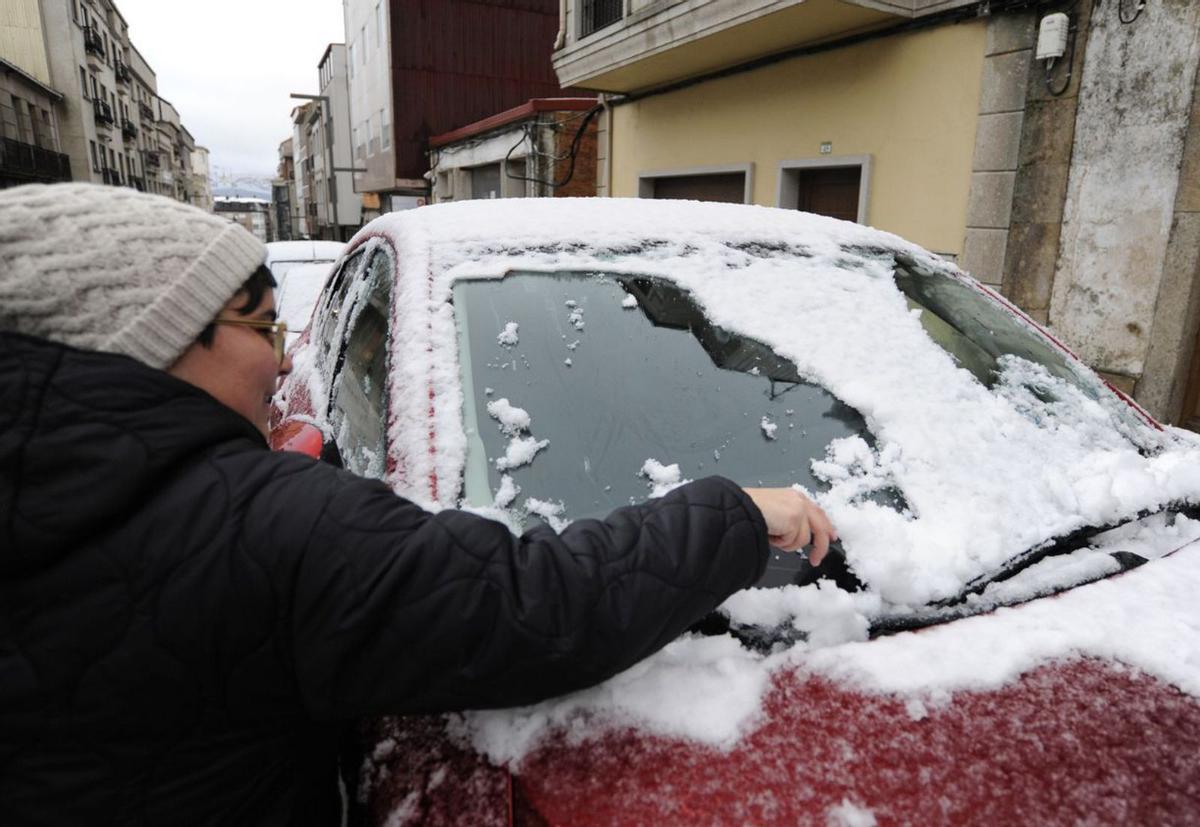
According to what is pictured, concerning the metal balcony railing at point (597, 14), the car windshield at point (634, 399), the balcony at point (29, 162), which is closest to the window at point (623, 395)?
the car windshield at point (634, 399)

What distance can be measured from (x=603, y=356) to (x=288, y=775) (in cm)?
95

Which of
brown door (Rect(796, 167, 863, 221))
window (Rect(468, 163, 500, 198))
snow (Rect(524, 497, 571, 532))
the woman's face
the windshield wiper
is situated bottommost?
the windshield wiper

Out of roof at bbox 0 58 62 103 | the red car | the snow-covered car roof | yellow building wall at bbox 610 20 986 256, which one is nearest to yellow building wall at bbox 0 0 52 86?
roof at bbox 0 58 62 103

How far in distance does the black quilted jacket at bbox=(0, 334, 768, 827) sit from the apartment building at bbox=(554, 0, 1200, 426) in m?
5.32

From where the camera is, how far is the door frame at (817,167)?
21.7 ft

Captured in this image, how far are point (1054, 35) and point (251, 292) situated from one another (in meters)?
5.83

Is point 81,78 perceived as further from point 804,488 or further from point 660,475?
point 804,488

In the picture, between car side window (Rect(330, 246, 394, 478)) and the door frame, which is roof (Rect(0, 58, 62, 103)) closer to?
the door frame

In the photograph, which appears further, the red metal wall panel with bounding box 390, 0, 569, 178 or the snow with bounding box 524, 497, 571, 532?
the red metal wall panel with bounding box 390, 0, 569, 178

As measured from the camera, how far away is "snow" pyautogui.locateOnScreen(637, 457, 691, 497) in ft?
4.40

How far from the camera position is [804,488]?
54.1 inches

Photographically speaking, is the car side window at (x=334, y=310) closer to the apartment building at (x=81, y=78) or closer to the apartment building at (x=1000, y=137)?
the apartment building at (x=1000, y=137)

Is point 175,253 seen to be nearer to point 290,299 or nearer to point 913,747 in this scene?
point 913,747

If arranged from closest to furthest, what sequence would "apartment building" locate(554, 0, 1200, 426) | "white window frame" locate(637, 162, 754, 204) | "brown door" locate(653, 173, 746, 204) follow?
"apartment building" locate(554, 0, 1200, 426) → "white window frame" locate(637, 162, 754, 204) → "brown door" locate(653, 173, 746, 204)
